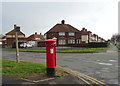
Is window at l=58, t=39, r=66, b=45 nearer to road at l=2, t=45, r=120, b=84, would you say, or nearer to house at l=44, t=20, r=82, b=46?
house at l=44, t=20, r=82, b=46

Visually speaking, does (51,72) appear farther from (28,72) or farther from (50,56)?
(28,72)

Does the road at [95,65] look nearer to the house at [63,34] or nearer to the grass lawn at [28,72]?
the grass lawn at [28,72]

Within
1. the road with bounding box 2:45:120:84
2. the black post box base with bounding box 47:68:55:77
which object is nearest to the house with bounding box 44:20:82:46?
the road with bounding box 2:45:120:84

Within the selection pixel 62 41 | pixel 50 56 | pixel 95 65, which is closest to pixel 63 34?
pixel 62 41

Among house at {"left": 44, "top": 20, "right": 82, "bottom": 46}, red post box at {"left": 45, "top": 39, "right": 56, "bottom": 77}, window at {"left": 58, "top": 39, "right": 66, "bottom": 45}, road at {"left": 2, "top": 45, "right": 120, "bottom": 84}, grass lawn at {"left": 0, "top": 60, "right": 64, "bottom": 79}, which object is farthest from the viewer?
window at {"left": 58, "top": 39, "right": 66, "bottom": 45}

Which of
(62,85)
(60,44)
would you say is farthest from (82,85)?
(60,44)

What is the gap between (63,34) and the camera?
46719mm

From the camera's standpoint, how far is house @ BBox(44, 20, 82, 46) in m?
45.8

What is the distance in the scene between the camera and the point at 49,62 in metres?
5.47

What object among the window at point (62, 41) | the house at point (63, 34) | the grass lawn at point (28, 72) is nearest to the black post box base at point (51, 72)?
the grass lawn at point (28, 72)

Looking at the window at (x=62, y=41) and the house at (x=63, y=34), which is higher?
the house at (x=63, y=34)

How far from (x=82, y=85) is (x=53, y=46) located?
2130 millimetres

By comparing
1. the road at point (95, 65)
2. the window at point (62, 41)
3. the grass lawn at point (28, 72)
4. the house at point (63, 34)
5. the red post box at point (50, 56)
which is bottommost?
the road at point (95, 65)

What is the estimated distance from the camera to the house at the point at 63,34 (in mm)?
45781
